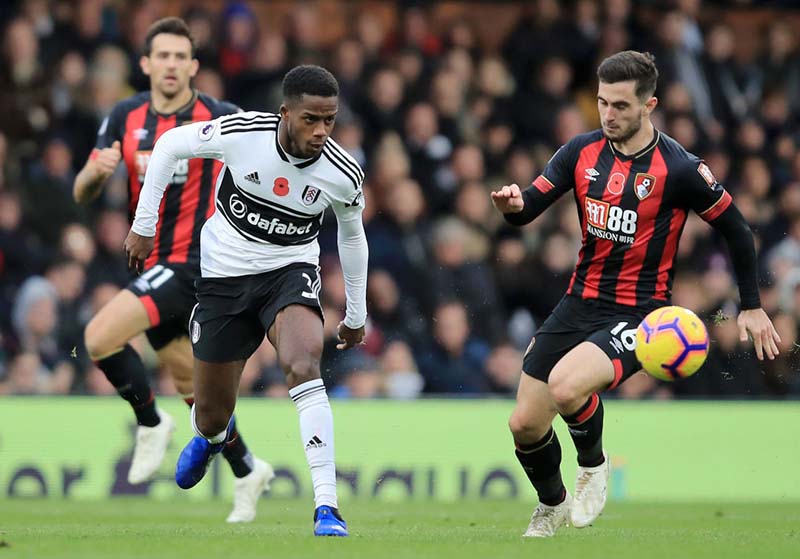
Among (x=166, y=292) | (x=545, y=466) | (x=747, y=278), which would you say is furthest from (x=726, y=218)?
(x=166, y=292)

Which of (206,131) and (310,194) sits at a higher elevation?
(206,131)

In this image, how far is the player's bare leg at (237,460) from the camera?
9.64 metres

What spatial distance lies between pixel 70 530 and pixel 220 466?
11.9ft

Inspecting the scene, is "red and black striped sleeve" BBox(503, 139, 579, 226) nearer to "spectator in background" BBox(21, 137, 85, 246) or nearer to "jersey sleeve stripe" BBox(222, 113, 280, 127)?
"jersey sleeve stripe" BBox(222, 113, 280, 127)

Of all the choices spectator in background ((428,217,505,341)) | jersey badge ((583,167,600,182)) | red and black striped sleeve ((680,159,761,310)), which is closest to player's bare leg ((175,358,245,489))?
jersey badge ((583,167,600,182))

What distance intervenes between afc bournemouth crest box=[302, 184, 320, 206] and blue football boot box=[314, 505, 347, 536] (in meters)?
1.66

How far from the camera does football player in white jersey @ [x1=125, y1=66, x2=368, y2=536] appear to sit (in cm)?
736

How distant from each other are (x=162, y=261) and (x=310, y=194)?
222 centimetres

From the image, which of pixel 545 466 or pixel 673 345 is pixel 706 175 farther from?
pixel 545 466

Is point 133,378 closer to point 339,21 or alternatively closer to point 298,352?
point 298,352

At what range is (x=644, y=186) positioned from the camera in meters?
7.96

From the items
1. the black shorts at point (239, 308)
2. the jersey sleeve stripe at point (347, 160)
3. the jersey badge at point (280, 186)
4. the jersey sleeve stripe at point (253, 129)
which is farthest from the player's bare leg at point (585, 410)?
the jersey sleeve stripe at point (253, 129)

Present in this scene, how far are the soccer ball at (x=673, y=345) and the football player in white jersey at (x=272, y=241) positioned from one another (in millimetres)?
1609

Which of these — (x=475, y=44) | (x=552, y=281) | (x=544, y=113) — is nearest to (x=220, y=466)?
Answer: (x=552, y=281)
